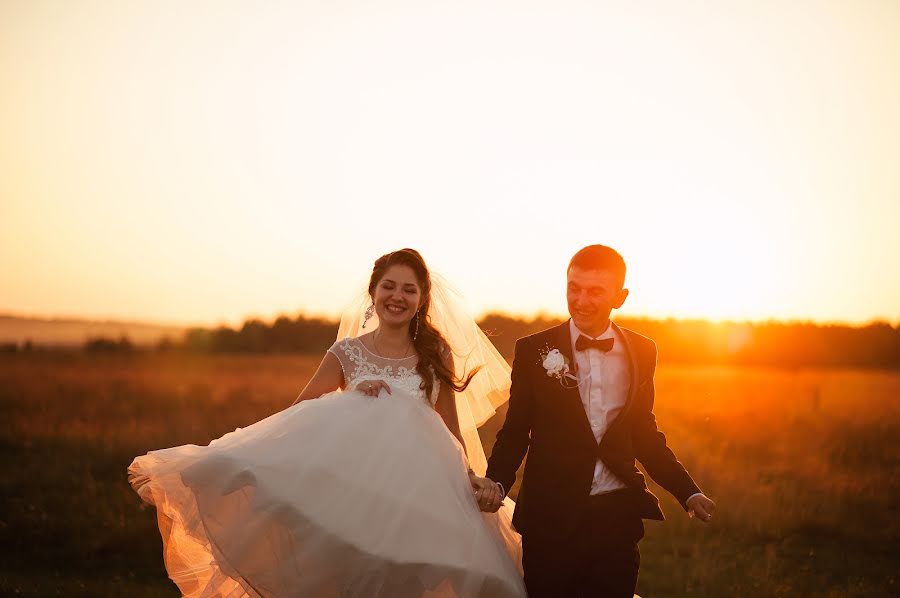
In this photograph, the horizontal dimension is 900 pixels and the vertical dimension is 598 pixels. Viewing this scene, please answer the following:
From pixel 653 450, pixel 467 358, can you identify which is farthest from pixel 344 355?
pixel 653 450

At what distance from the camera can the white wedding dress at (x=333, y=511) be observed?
405 centimetres

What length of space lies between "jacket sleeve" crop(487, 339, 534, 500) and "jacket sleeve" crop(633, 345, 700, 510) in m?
0.61

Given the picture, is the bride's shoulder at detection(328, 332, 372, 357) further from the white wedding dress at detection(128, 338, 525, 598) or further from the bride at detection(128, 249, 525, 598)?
the white wedding dress at detection(128, 338, 525, 598)

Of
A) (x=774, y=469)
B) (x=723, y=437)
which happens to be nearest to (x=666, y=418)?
(x=723, y=437)

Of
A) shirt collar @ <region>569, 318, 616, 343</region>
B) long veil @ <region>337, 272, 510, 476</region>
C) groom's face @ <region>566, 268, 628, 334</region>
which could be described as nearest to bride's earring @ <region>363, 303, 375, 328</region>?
long veil @ <region>337, 272, 510, 476</region>

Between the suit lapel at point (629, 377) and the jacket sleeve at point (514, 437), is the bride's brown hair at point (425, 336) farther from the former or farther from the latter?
the suit lapel at point (629, 377)

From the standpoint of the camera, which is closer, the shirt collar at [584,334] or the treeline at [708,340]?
the shirt collar at [584,334]

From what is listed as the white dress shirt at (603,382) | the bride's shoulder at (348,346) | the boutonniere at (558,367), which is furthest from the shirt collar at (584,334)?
the bride's shoulder at (348,346)

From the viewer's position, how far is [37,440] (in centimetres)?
1215

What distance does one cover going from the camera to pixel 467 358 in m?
5.83

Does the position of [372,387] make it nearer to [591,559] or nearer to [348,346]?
[348,346]

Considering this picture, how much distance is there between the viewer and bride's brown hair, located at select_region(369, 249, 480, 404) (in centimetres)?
544

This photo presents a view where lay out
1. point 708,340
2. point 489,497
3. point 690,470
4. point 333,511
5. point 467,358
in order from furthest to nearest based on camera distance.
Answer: point 708,340
point 690,470
point 467,358
point 489,497
point 333,511

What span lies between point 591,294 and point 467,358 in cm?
Result: 155
